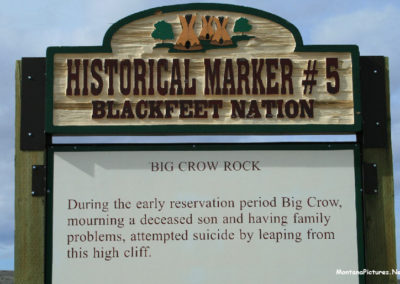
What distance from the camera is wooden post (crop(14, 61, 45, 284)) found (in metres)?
6.68

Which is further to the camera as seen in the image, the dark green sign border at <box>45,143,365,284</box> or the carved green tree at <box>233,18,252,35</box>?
the carved green tree at <box>233,18,252,35</box>

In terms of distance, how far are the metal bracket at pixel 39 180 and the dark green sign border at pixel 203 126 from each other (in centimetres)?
43

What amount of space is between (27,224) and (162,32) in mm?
2550

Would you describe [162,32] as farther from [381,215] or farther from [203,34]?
[381,215]

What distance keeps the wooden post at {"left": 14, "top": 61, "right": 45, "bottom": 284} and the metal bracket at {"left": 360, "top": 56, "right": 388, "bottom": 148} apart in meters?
3.61

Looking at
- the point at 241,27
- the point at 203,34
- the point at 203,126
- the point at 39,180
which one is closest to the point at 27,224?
the point at 39,180

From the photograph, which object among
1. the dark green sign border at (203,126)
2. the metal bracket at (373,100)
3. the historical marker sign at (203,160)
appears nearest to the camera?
the historical marker sign at (203,160)

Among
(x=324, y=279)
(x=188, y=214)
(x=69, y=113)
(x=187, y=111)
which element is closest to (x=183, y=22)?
(x=187, y=111)

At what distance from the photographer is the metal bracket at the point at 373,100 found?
275 inches

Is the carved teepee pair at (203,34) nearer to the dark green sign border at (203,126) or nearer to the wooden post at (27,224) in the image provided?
the dark green sign border at (203,126)

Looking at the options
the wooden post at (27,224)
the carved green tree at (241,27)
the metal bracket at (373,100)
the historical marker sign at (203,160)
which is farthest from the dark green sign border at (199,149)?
the carved green tree at (241,27)

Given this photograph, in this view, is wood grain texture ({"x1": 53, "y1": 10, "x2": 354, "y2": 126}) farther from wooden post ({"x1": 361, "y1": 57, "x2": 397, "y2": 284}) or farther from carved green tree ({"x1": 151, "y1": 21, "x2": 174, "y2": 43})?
wooden post ({"x1": 361, "y1": 57, "x2": 397, "y2": 284})

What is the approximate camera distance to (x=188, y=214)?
21.8 feet

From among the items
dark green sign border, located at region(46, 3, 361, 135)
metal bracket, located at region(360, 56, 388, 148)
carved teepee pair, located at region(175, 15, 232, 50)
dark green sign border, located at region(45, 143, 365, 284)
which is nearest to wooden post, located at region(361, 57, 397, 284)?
metal bracket, located at region(360, 56, 388, 148)
